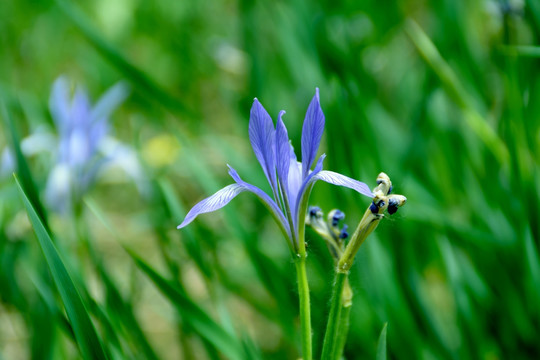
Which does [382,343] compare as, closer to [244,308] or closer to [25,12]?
[244,308]

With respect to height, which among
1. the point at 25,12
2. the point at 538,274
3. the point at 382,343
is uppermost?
the point at 25,12

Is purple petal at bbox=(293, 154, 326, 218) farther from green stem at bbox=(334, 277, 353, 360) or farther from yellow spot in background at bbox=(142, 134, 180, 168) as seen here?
yellow spot in background at bbox=(142, 134, 180, 168)

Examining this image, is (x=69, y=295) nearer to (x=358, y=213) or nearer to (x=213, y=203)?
(x=213, y=203)

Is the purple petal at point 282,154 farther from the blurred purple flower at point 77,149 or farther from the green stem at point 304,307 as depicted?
the blurred purple flower at point 77,149

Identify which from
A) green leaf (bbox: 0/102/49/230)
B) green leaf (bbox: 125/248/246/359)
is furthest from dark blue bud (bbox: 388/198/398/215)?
green leaf (bbox: 0/102/49/230)

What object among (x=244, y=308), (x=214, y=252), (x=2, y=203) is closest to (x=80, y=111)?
(x=2, y=203)
